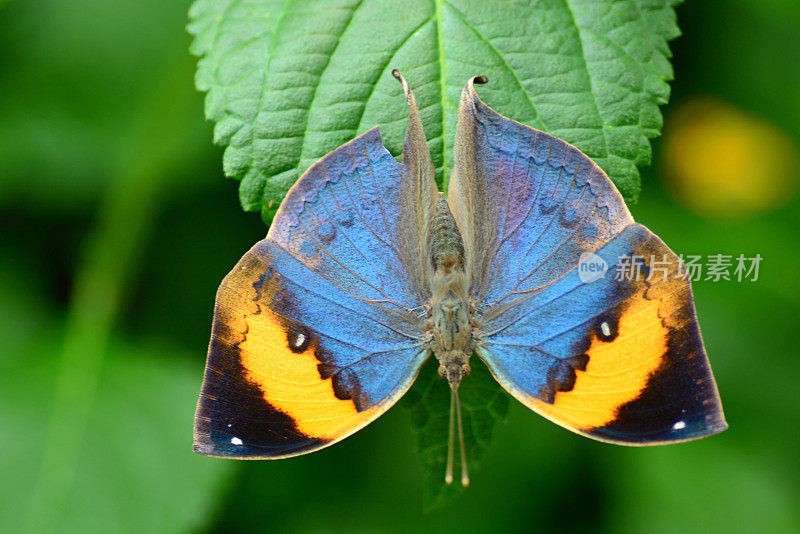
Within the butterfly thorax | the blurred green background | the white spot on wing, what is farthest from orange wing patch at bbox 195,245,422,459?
the blurred green background

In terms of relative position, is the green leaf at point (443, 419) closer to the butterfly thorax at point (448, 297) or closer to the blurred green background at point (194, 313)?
the butterfly thorax at point (448, 297)

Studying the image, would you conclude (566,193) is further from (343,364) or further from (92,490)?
Result: (92,490)

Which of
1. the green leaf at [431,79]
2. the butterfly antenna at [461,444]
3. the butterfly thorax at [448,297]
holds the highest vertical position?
the green leaf at [431,79]

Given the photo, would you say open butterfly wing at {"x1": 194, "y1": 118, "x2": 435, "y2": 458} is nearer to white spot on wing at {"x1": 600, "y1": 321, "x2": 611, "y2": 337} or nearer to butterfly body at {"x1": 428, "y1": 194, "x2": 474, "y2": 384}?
butterfly body at {"x1": 428, "y1": 194, "x2": 474, "y2": 384}

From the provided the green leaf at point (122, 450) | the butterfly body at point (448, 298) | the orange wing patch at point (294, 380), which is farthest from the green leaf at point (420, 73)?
the green leaf at point (122, 450)

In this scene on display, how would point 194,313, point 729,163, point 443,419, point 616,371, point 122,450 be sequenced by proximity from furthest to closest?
point 729,163
point 194,313
point 122,450
point 443,419
point 616,371

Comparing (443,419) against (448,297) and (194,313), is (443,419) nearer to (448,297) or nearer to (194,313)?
(448,297)

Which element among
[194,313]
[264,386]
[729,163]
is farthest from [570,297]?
[729,163]
